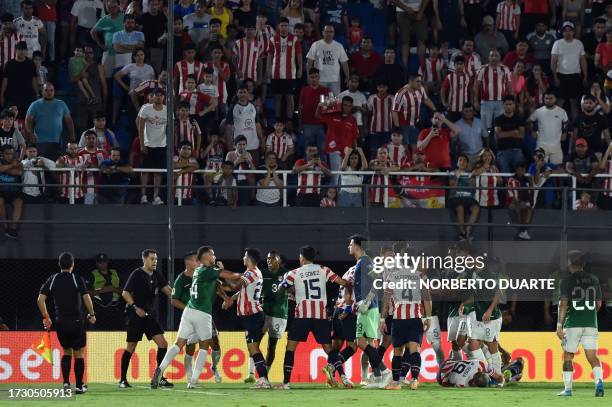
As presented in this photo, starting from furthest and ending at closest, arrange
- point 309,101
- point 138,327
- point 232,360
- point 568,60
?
1. point 568,60
2. point 309,101
3. point 232,360
4. point 138,327

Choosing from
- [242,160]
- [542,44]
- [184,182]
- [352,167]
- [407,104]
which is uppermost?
[542,44]

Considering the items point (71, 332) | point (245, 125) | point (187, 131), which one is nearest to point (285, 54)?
point (245, 125)

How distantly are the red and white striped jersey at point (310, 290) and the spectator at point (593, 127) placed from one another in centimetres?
791

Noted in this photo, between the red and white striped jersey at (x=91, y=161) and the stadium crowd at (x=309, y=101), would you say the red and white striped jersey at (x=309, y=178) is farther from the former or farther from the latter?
the red and white striped jersey at (x=91, y=161)

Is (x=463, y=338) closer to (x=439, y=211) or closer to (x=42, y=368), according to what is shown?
(x=439, y=211)

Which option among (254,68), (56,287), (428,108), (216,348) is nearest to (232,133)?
(254,68)

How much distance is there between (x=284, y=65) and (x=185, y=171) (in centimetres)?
351

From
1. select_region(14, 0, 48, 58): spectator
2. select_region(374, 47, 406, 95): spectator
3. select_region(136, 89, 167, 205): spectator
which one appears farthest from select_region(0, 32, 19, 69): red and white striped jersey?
select_region(374, 47, 406, 95): spectator

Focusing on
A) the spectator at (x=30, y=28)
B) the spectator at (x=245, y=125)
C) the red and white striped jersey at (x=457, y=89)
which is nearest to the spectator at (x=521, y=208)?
the red and white striped jersey at (x=457, y=89)

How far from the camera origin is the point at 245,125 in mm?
28047

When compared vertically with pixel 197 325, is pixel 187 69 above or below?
above

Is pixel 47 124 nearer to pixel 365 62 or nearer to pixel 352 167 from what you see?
pixel 352 167

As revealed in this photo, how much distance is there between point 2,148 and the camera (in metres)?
26.2

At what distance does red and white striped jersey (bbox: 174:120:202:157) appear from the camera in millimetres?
27609
